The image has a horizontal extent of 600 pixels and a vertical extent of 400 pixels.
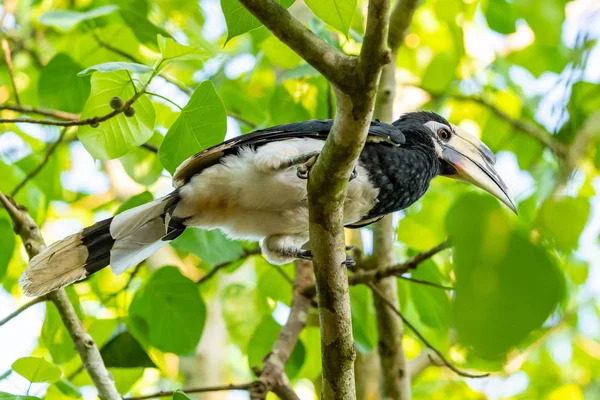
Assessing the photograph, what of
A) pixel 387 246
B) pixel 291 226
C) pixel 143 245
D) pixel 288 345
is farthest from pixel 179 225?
pixel 387 246

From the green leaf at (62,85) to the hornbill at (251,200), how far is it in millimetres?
507

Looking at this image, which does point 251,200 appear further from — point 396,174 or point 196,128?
point 396,174

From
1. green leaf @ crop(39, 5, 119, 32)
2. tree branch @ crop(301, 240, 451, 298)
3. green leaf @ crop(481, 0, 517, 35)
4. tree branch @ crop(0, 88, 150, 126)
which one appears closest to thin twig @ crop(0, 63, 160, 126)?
tree branch @ crop(0, 88, 150, 126)

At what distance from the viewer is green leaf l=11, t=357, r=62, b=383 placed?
1.79 meters

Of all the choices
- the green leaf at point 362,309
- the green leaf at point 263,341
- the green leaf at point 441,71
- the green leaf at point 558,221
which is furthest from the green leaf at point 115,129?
the green leaf at point 441,71

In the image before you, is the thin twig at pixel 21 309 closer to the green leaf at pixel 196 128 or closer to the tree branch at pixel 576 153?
the green leaf at pixel 196 128

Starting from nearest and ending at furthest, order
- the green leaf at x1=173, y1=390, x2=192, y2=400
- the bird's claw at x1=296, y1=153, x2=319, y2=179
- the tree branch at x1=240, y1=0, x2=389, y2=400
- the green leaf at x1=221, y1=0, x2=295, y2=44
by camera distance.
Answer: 1. the tree branch at x1=240, y1=0, x2=389, y2=400
2. the green leaf at x1=221, y1=0, x2=295, y2=44
3. the green leaf at x1=173, y1=390, x2=192, y2=400
4. the bird's claw at x1=296, y1=153, x2=319, y2=179

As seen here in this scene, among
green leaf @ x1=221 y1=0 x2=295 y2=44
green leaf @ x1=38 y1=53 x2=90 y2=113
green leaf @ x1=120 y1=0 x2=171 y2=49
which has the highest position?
green leaf @ x1=120 y1=0 x2=171 y2=49

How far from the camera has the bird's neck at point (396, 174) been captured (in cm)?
224

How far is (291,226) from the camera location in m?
2.34

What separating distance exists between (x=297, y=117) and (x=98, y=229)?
91 centimetres

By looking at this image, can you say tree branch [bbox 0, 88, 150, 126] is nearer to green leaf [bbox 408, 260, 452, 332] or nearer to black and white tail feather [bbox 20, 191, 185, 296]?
black and white tail feather [bbox 20, 191, 185, 296]

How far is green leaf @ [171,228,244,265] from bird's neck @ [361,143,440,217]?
1.85 feet

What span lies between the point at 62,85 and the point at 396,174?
1.23 metres
